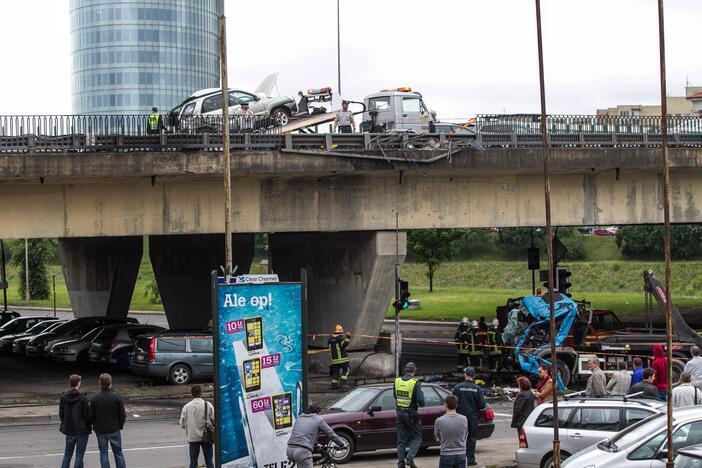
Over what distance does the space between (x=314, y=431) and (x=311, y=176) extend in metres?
16.9

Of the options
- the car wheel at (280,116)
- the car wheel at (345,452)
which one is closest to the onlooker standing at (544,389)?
the car wheel at (345,452)

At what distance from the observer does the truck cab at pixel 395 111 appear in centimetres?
→ 3344

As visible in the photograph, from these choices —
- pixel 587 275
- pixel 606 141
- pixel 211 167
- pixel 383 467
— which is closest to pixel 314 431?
pixel 383 467

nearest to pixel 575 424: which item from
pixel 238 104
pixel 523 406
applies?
pixel 523 406

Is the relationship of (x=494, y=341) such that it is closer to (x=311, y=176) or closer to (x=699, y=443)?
(x=311, y=176)

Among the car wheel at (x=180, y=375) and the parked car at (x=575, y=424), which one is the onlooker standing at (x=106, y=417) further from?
the car wheel at (x=180, y=375)

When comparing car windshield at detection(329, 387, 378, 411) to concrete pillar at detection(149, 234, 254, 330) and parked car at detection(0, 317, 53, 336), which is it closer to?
concrete pillar at detection(149, 234, 254, 330)

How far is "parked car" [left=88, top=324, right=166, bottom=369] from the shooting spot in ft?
108

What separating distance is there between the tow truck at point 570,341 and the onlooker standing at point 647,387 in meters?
7.13

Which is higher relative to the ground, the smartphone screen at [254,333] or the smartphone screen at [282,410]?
the smartphone screen at [254,333]

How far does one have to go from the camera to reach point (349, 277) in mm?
31594

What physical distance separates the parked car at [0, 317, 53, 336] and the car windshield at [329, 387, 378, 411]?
28.5 meters

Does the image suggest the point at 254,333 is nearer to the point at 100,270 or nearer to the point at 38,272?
the point at 100,270

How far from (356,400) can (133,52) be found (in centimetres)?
16228
